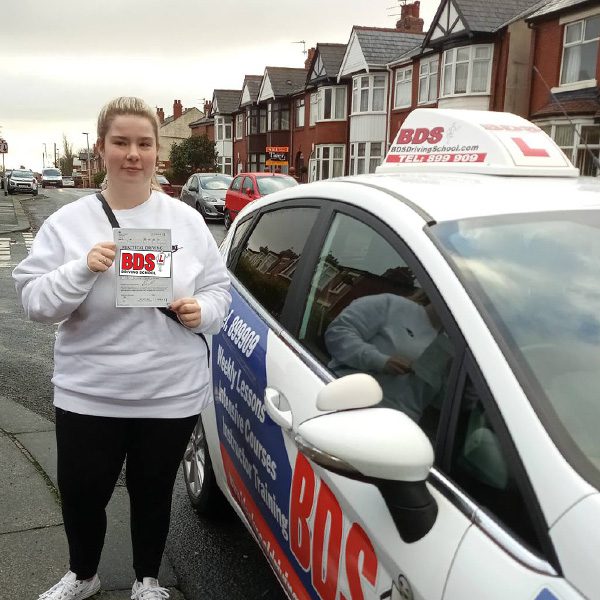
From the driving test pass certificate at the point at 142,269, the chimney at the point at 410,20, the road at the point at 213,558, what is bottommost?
the road at the point at 213,558

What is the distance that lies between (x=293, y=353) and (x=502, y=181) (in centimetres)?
88

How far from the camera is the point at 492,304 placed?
4.99ft

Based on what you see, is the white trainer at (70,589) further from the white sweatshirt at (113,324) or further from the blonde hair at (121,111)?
the blonde hair at (121,111)

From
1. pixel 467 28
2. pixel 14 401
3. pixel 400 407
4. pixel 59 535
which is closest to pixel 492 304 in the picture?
pixel 400 407

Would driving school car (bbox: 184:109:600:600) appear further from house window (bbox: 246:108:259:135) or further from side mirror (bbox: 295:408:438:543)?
house window (bbox: 246:108:259:135)

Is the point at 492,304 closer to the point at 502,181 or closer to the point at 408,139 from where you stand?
the point at 502,181

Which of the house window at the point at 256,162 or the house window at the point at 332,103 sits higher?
the house window at the point at 332,103

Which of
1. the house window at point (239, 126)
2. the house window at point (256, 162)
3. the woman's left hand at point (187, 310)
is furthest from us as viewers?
the house window at point (239, 126)

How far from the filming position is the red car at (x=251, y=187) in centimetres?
1874

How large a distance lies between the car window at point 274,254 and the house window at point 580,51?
20595 mm

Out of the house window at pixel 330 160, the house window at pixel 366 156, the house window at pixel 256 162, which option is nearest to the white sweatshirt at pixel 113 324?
the house window at pixel 366 156

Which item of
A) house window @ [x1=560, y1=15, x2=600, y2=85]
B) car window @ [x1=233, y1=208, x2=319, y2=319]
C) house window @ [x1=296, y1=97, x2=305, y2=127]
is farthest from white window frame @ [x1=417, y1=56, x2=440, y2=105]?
car window @ [x1=233, y1=208, x2=319, y2=319]

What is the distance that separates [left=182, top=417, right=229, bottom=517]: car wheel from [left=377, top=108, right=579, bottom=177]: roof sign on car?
5.03 ft

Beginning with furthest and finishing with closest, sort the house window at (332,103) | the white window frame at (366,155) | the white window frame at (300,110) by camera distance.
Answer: the white window frame at (300,110), the house window at (332,103), the white window frame at (366,155)
